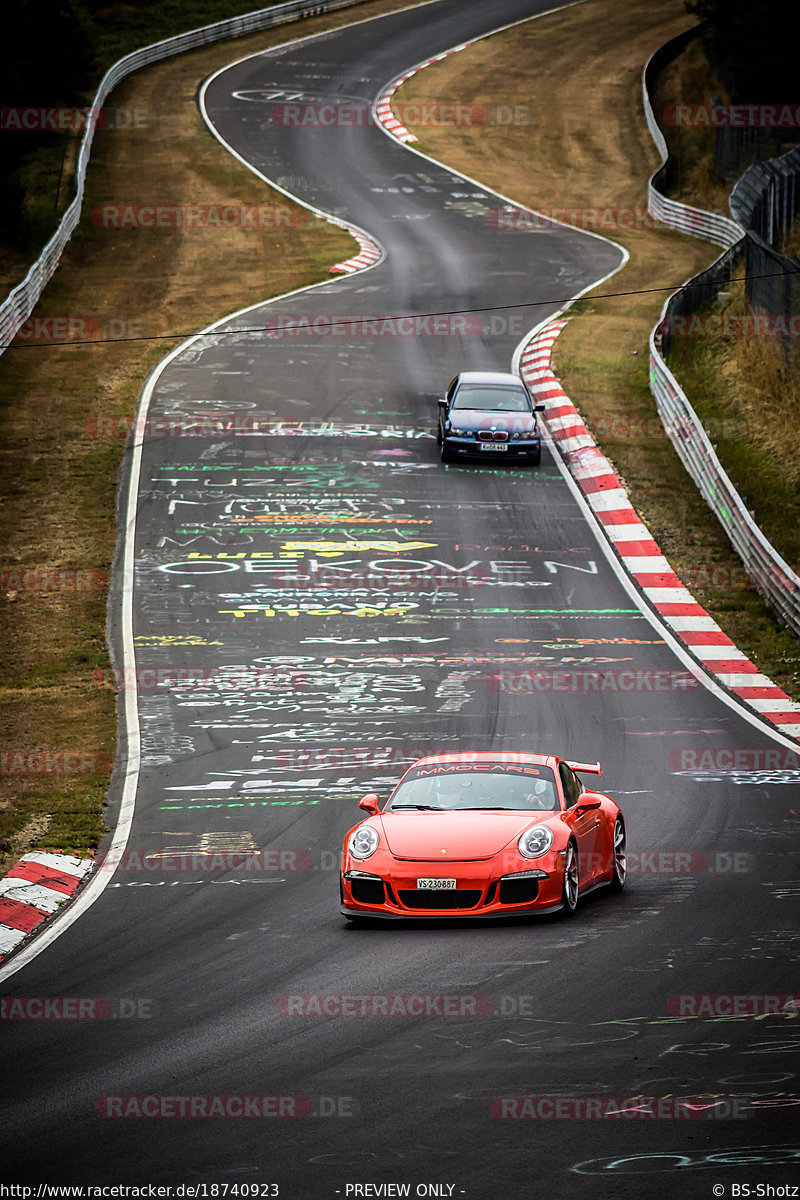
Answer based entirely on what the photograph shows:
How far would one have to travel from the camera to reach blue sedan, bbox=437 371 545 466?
2948 cm

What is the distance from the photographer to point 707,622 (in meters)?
22.3

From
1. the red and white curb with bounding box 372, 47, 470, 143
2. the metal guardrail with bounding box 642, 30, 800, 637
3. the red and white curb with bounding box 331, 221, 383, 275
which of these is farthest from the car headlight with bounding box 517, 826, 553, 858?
the red and white curb with bounding box 372, 47, 470, 143

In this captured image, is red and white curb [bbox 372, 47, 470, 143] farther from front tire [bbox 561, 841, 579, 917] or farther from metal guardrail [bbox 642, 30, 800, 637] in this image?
front tire [bbox 561, 841, 579, 917]

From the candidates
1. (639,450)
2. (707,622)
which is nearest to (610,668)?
(707,622)

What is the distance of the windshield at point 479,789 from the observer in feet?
38.4

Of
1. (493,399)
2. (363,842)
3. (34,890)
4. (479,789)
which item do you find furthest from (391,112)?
(363,842)

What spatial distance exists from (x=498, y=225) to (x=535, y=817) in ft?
137

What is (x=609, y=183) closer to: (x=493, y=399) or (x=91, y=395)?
(x=91, y=395)

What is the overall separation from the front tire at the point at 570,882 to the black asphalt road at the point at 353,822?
0.15m

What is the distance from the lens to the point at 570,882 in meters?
11.0

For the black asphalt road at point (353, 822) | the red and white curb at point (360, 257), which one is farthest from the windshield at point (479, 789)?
the red and white curb at point (360, 257)

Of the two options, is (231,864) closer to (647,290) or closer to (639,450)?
(639,450)

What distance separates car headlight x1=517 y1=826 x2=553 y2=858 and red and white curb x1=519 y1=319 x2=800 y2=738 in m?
7.41

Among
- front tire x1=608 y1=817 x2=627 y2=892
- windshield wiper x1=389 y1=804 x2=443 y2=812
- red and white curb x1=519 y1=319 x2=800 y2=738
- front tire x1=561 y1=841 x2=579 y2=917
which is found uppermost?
windshield wiper x1=389 y1=804 x2=443 y2=812
